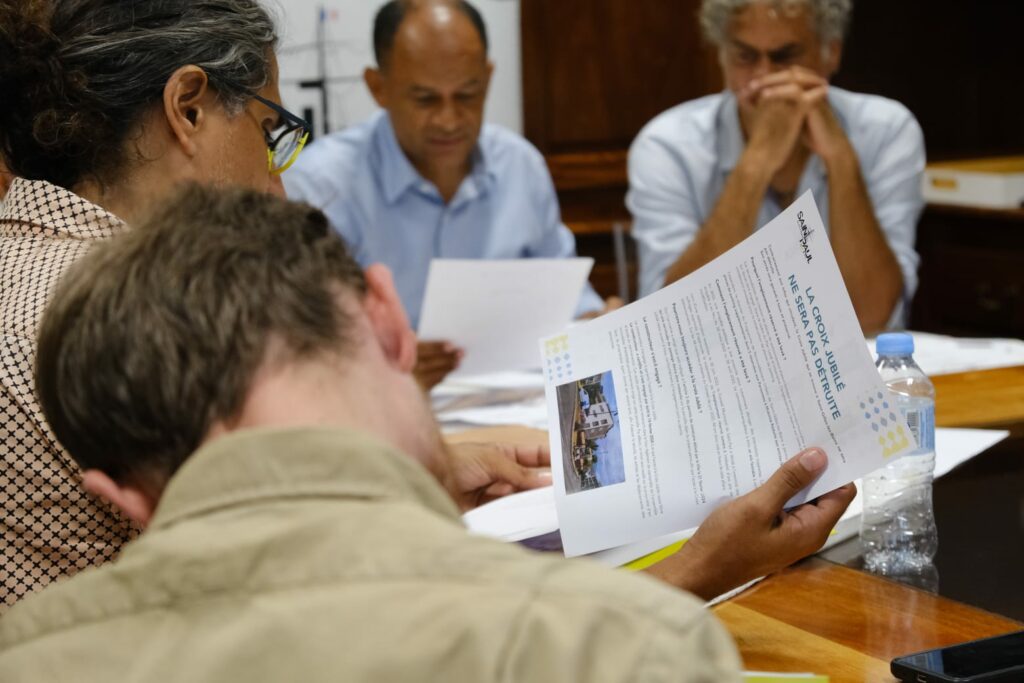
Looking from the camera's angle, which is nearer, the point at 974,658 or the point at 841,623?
the point at 974,658

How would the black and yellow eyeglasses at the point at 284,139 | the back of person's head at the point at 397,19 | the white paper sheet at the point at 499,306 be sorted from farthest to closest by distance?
the back of person's head at the point at 397,19, the white paper sheet at the point at 499,306, the black and yellow eyeglasses at the point at 284,139

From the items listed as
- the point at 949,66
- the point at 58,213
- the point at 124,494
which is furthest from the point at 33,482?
the point at 949,66

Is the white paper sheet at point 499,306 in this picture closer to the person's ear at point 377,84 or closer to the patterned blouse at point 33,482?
the person's ear at point 377,84

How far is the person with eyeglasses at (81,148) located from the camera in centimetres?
102

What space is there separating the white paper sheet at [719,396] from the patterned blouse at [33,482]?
15.4 inches

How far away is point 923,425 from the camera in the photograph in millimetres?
1321

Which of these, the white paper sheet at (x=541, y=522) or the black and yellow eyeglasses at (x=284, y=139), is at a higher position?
the black and yellow eyeglasses at (x=284, y=139)

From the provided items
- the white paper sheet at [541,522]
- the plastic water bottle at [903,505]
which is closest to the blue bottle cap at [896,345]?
the plastic water bottle at [903,505]

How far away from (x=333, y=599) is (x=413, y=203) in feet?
7.57

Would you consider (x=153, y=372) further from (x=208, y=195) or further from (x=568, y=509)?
(x=568, y=509)

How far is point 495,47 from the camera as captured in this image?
3.43 metres

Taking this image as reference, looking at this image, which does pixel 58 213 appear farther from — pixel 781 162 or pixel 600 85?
pixel 600 85

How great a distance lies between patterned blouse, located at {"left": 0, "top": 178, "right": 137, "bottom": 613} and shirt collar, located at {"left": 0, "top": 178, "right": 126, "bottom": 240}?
43 mm

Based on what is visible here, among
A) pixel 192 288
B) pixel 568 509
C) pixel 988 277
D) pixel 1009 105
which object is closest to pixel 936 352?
pixel 568 509
